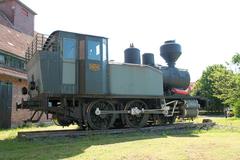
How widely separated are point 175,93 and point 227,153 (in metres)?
8.20

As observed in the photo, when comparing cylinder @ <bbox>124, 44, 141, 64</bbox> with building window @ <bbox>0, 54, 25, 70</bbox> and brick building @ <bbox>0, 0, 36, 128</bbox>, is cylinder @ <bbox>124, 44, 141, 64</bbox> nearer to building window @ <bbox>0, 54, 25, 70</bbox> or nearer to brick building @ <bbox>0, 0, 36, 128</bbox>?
brick building @ <bbox>0, 0, 36, 128</bbox>

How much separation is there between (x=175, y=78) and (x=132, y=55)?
250 cm

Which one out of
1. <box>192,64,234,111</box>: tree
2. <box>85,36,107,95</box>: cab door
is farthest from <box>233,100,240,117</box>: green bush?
<box>85,36,107,95</box>: cab door

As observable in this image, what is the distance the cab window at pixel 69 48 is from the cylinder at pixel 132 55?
3.82 meters

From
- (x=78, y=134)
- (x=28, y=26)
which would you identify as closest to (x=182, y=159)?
(x=78, y=134)

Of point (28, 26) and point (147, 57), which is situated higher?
point (28, 26)

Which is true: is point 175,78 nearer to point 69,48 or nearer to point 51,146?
point 69,48

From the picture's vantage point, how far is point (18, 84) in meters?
21.5

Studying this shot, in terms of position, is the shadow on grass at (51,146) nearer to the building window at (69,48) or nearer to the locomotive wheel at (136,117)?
the locomotive wheel at (136,117)

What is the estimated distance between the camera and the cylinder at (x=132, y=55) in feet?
50.9

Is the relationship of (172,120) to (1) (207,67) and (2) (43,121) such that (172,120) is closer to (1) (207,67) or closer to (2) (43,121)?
(2) (43,121)

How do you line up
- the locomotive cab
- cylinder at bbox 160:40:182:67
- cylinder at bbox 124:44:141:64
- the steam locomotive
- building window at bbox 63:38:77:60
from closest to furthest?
the locomotive cab, the steam locomotive, building window at bbox 63:38:77:60, cylinder at bbox 124:44:141:64, cylinder at bbox 160:40:182:67

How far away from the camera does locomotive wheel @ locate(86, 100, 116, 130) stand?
42.1ft

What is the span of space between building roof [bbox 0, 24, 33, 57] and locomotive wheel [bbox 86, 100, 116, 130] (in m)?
10.3
